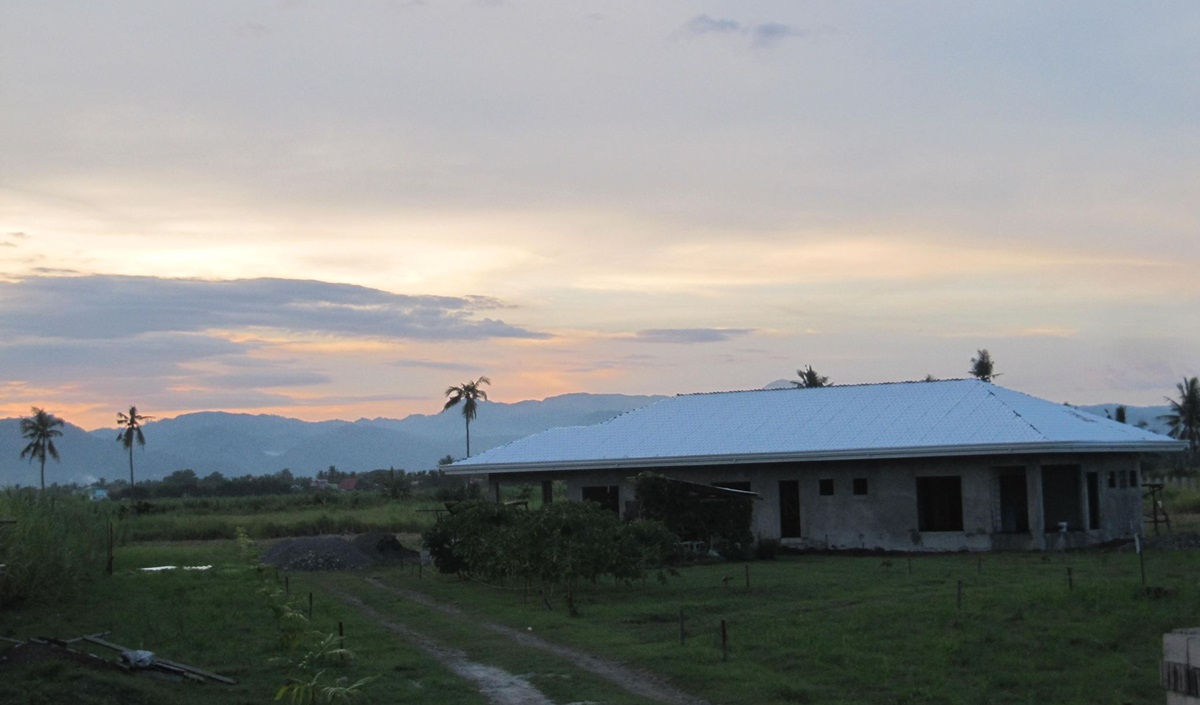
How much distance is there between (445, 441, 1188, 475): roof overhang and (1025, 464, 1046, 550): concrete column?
74 centimetres

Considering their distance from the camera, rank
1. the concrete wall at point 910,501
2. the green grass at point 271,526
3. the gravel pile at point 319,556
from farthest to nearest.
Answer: the green grass at point 271,526 → the gravel pile at point 319,556 → the concrete wall at point 910,501

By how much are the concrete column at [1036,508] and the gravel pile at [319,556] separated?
56.4 feet

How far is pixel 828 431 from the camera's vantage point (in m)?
33.0

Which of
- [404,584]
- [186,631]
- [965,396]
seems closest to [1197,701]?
[186,631]

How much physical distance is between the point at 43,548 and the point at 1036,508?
21660mm

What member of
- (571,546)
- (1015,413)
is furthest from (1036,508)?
(571,546)

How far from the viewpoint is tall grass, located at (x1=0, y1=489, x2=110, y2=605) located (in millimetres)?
21219

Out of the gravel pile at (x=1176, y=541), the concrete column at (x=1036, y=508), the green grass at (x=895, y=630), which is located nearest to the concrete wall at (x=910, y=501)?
the concrete column at (x=1036, y=508)

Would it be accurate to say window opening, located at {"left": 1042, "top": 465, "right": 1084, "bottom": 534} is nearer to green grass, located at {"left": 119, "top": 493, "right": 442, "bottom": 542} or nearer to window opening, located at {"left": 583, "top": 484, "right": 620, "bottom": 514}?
window opening, located at {"left": 583, "top": 484, "right": 620, "bottom": 514}

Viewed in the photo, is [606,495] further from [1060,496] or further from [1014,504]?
[1060,496]

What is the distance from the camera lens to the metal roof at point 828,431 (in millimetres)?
30188

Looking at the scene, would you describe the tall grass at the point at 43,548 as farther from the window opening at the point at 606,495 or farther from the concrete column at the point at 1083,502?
the concrete column at the point at 1083,502

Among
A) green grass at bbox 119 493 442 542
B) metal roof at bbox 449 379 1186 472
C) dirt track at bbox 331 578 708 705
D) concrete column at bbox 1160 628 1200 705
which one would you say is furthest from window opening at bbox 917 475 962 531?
concrete column at bbox 1160 628 1200 705

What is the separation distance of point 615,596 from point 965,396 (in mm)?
14686
